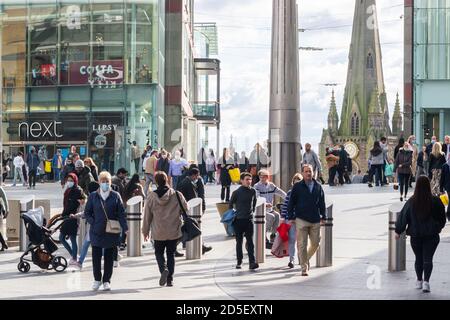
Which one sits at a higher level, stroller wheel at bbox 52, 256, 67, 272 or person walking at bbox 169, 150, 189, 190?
person walking at bbox 169, 150, 189, 190

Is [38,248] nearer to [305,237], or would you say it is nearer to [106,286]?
[106,286]

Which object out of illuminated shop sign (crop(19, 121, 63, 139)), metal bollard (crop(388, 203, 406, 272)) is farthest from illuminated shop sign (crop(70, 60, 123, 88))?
metal bollard (crop(388, 203, 406, 272))

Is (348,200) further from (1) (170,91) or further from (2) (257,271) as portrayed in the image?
(1) (170,91)

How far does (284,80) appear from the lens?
792 inches

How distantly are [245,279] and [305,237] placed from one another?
1.18 metres

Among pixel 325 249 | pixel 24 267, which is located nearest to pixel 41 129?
pixel 24 267

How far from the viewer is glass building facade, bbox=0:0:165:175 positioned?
51281 mm

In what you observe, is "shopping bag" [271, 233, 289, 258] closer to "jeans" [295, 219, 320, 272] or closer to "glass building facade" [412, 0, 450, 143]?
"jeans" [295, 219, 320, 272]

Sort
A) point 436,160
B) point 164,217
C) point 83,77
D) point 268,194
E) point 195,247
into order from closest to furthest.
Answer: point 164,217, point 195,247, point 268,194, point 436,160, point 83,77

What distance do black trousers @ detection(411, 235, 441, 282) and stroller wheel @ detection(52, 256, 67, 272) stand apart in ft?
18.8

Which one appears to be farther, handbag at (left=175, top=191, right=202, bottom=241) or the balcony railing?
the balcony railing

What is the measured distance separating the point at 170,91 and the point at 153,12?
308 inches

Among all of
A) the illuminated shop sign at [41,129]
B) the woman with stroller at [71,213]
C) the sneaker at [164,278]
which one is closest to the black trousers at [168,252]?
the sneaker at [164,278]
